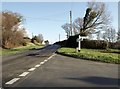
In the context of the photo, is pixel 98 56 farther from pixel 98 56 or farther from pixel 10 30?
pixel 10 30

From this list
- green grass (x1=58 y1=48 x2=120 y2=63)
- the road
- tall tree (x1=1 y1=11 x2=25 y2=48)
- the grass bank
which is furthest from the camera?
tall tree (x1=1 y1=11 x2=25 y2=48)

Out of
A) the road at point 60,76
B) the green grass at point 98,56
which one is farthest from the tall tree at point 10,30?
the road at point 60,76

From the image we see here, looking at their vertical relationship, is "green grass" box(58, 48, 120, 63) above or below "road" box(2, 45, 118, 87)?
below

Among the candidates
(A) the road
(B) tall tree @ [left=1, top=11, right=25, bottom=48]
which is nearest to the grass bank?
(A) the road

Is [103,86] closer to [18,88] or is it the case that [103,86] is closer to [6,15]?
[18,88]

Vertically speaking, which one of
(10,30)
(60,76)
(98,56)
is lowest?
(98,56)

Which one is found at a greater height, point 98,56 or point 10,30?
point 10,30

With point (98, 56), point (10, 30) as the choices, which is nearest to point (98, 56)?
point (98, 56)

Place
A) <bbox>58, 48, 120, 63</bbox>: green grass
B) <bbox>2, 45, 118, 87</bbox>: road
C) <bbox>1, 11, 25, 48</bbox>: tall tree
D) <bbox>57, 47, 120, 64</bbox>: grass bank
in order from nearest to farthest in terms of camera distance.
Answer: <bbox>2, 45, 118, 87</bbox>: road < <bbox>57, 47, 120, 64</bbox>: grass bank < <bbox>58, 48, 120, 63</bbox>: green grass < <bbox>1, 11, 25, 48</bbox>: tall tree

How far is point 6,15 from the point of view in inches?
2667

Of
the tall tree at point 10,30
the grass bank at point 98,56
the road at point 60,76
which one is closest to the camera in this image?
the road at point 60,76

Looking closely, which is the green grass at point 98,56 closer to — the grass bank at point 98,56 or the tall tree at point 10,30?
the grass bank at point 98,56

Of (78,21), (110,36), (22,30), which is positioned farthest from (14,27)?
(110,36)

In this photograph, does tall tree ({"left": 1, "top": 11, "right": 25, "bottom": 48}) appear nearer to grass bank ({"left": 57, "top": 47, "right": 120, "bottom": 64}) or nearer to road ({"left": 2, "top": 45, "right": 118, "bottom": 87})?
grass bank ({"left": 57, "top": 47, "right": 120, "bottom": 64})
